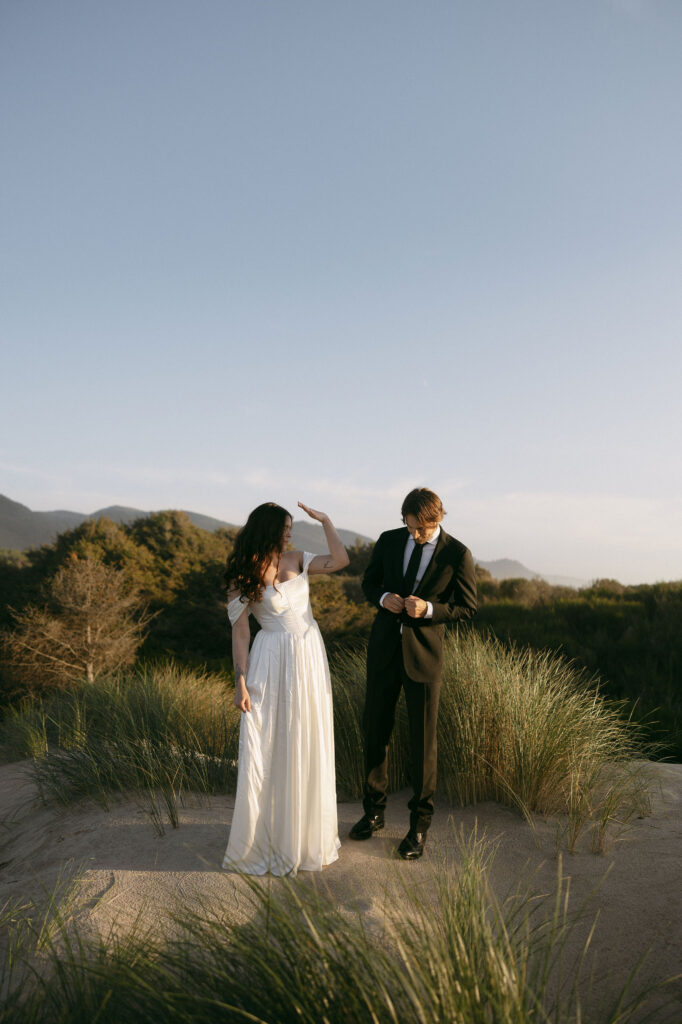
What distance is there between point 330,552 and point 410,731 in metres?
1.21

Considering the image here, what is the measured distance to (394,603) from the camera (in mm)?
3867

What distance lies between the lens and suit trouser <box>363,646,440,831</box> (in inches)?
156

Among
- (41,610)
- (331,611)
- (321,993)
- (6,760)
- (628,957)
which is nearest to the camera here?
(321,993)

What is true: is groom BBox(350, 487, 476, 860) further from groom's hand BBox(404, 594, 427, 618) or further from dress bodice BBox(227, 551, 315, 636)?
dress bodice BBox(227, 551, 315, 636)

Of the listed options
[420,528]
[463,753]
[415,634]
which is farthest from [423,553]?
[463,753]

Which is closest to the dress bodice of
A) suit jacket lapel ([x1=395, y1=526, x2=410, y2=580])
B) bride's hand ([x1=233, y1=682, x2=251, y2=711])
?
bride's hand ([x1=233, y1=682, x2=251, y2=711])

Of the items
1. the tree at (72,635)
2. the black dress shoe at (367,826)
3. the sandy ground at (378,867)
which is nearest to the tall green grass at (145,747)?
the sandy ground at (378,867)

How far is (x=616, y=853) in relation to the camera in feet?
13.1

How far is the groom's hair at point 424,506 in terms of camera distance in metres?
3.81

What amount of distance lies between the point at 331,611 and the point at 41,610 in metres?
5.63

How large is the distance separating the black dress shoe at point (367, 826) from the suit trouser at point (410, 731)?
41 mm

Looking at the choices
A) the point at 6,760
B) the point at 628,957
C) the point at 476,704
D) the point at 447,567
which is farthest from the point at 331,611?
the point at 628,957

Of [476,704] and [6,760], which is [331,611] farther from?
[476,704]

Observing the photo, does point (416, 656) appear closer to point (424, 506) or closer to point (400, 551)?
point (400, 551)
